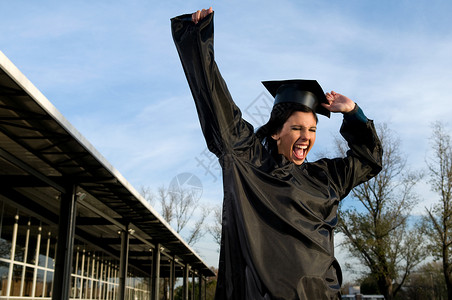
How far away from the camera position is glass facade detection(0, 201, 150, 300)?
12.4 meters

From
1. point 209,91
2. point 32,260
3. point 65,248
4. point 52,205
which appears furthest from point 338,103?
point 32,260

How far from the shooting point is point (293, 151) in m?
2.35

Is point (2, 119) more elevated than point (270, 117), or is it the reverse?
point (2, 119)

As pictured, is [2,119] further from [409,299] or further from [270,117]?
[409,299]

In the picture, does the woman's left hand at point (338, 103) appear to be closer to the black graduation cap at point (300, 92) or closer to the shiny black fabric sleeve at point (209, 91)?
the black graduation cap at point (300, 92)

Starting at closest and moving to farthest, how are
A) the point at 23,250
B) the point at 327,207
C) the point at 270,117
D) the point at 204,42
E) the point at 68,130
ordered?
the point at 204,42 → the point at 327,207 → the point at 270,117 → the point at 68,130 → the point at 23,250

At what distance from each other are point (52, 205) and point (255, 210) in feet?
46.0

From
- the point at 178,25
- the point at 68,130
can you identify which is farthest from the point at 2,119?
the point at 178,25

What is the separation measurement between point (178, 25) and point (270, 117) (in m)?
0.67

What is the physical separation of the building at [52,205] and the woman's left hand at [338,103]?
4.24m

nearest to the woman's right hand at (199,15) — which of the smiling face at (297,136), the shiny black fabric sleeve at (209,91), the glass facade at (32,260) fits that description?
the shiny black fabric sleeve at (209,91)

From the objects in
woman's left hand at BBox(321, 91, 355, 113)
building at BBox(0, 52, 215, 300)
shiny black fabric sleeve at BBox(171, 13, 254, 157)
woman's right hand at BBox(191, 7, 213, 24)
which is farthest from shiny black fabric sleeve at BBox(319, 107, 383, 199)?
building at BBox(0, 52, 215, 300)

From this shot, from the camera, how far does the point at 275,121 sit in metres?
2.40

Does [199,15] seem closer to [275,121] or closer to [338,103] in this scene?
[275,121]
